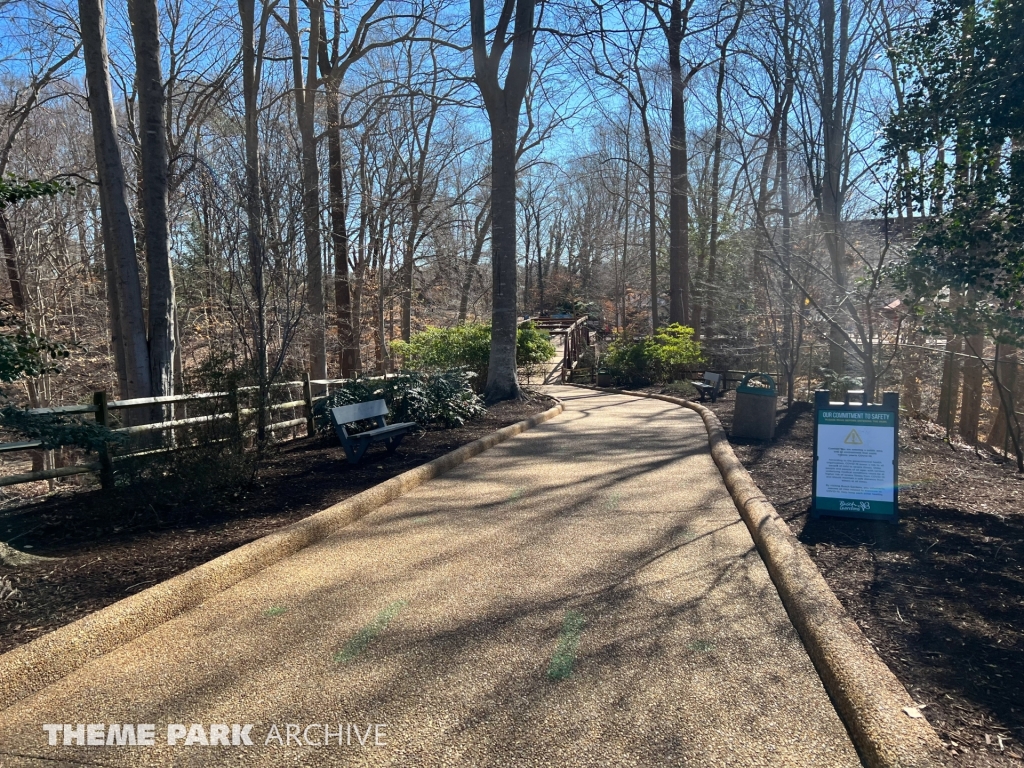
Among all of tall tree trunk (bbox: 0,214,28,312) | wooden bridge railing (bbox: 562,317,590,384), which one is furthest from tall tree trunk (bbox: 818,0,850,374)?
tall tree trunk (bbox: 0,214,28,312)

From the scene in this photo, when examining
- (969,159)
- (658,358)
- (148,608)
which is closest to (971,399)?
(658,358)

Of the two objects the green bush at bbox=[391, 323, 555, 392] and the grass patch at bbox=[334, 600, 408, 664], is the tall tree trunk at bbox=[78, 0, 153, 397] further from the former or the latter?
the grass patch at bbox=[334, 600, 408, 664]

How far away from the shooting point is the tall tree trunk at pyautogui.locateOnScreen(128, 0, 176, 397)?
995 centimetres

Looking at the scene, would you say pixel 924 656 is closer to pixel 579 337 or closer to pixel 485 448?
pixel 485 448

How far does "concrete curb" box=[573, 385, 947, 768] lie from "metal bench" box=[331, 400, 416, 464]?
169 inches

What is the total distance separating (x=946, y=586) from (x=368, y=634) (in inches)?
130

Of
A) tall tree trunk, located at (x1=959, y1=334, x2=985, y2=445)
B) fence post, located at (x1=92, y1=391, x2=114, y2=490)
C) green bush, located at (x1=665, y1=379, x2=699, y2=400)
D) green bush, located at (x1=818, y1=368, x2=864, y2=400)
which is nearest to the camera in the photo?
fence post, located at (x1=92, y1=391, x2=114, y2=490)

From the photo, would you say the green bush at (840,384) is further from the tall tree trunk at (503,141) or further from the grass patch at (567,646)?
the grass patch at (567,646)

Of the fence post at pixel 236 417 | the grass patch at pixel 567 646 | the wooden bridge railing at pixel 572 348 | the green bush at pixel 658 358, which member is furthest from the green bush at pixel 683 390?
the grass patch at pixel 567 646

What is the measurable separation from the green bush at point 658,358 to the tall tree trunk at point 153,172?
13.0 meters

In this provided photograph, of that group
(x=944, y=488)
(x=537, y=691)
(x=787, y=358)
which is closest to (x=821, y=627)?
(x=537, y=691)

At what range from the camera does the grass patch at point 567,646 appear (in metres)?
3.00

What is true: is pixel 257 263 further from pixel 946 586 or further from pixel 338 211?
pixel 338 211

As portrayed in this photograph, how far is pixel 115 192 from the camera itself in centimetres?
995
